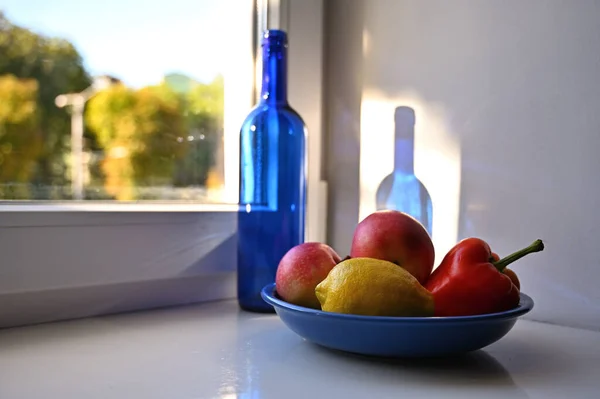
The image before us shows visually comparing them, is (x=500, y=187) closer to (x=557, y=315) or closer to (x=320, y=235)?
(x=557, y=315)

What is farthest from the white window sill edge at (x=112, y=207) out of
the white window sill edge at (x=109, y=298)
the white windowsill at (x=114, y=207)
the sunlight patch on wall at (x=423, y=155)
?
the sunlight patch on wall at (x=423, y=155)

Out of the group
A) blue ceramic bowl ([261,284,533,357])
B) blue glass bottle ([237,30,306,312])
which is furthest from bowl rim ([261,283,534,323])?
blue glass bottle ([237,30,306,312])

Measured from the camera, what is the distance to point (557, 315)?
0.78m

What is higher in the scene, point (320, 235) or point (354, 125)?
point (354, 125)

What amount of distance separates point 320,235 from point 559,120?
0.47m

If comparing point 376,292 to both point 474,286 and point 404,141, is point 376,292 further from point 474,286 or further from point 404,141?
point 404,141

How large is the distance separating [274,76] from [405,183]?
27 cm

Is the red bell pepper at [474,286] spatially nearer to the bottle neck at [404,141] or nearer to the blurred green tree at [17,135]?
the bottle neck at [404,141]

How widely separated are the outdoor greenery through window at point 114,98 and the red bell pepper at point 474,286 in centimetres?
51

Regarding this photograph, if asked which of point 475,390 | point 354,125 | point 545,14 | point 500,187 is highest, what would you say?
point 545,14

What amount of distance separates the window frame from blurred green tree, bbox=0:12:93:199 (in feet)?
0.15

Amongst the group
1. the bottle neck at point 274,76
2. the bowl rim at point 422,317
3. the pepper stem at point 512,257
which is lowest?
the bowl rim at point 422,317

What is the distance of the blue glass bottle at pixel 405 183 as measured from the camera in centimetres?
91

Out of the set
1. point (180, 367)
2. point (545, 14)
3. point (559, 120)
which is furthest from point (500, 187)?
point (180, 367)
